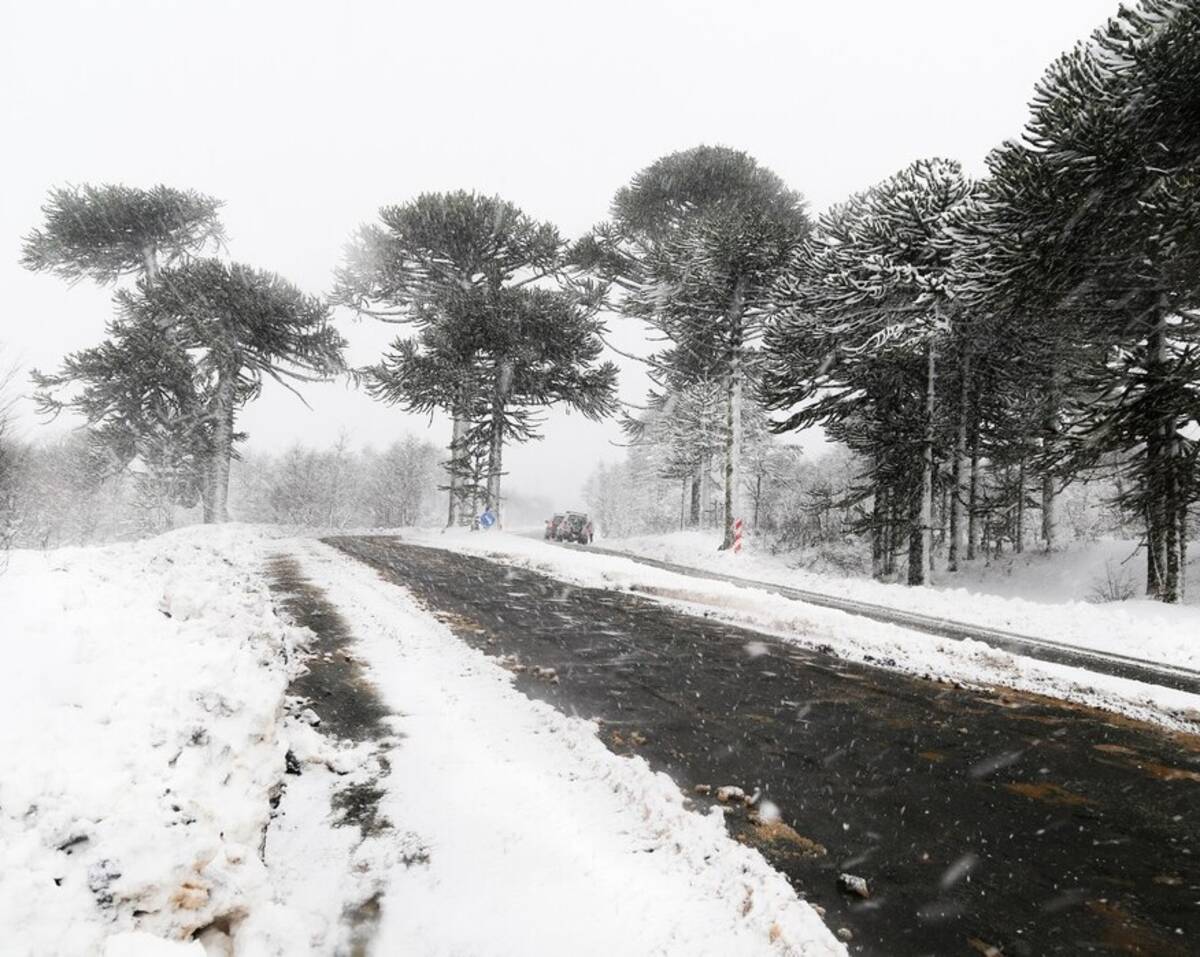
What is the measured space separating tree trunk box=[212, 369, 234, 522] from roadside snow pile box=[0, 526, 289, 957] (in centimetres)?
2092

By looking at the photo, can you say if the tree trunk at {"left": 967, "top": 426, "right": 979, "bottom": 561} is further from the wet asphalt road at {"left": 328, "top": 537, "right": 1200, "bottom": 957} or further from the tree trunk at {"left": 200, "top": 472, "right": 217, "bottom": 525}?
the tree trunk at {"left": 200, "top": 472, "right": 217, "bottom": 525}

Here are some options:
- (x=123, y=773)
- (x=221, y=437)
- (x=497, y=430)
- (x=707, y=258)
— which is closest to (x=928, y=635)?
(x=123, y=773)

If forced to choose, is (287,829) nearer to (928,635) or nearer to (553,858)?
(553,858)

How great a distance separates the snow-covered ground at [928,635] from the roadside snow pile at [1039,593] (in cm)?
5

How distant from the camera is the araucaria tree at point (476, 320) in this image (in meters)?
21.1

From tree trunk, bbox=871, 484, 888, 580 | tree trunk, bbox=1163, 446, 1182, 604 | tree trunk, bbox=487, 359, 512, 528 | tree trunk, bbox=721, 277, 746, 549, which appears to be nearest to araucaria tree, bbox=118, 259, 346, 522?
tree trunk, bbox=487, 359, 512, 528

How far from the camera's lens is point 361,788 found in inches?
125

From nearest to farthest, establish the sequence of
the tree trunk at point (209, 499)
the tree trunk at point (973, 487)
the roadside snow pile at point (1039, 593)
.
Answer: the roadside snow pile at point (1039, 593) < the tree trunk at point (973, 487) < the tree trunk at point (209, 499)

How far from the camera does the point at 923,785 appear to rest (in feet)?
11.1

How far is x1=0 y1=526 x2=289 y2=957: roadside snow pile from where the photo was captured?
1725mm

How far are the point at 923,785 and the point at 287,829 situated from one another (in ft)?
10.5

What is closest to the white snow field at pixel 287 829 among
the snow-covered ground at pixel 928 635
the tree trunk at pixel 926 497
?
the snow-covered ground at pixel 928 635

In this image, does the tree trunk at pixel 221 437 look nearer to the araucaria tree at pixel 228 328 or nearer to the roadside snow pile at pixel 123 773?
the araucaria tree at pixel 228 328

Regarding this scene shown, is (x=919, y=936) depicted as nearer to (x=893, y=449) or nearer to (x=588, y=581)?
(x=588, y=581)
